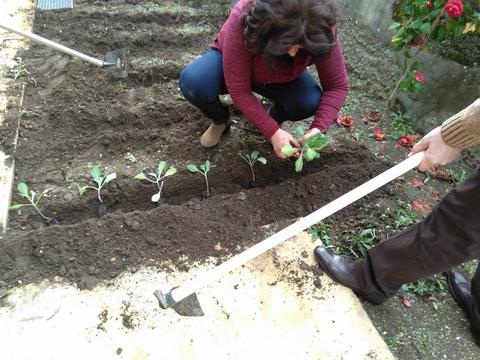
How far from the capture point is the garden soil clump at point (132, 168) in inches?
63.9

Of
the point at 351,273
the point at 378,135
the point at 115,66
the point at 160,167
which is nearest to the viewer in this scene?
the point at 351,273

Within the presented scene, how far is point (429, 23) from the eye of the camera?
1.89 m

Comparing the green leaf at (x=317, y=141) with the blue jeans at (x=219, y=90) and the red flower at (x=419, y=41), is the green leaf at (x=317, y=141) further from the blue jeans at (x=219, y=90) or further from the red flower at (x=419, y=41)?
the red flower at (x=419, y=41)

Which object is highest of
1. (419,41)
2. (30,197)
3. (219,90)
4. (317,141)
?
(419,41)

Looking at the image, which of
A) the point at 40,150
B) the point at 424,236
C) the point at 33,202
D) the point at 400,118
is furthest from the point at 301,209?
the point at 40,150

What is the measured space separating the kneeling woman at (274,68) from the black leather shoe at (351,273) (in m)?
0.49

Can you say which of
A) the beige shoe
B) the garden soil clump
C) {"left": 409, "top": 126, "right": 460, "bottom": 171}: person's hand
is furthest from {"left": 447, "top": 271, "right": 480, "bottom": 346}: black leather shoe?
the beige shoe

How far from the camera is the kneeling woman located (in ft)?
4.17

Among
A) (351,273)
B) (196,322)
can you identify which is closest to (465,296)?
(351,273)

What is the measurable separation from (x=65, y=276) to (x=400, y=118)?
2.09 meters

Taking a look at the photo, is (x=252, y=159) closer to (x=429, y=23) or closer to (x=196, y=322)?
(x=196, y=322)

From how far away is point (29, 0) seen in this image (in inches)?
127

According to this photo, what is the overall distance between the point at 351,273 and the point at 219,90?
105 cm

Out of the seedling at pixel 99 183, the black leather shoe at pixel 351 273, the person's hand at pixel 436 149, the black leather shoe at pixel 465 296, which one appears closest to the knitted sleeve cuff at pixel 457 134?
the person's hand at pixel 436 149
